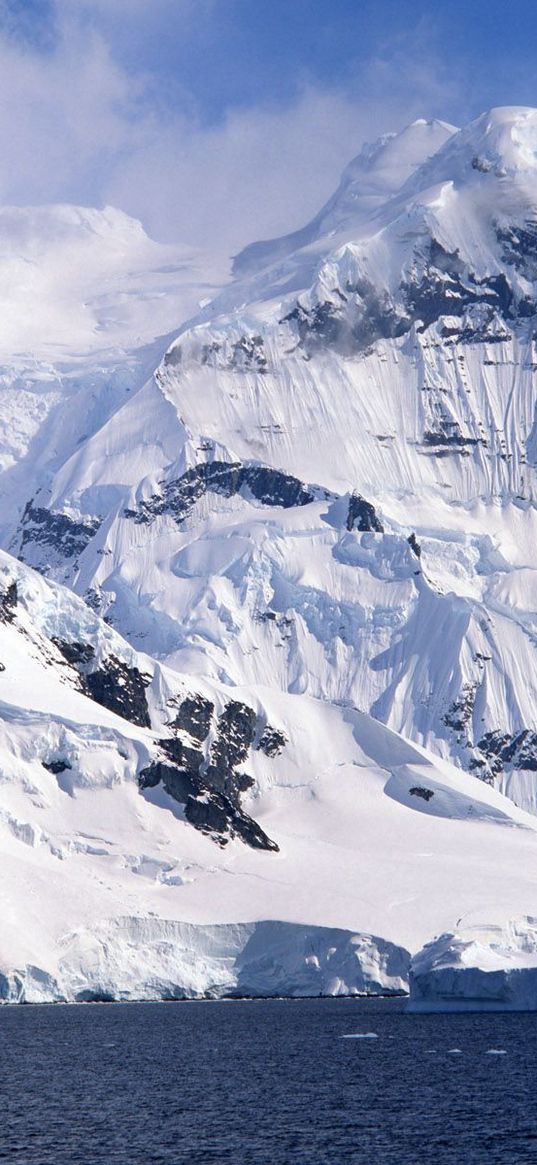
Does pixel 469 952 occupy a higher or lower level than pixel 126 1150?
higher

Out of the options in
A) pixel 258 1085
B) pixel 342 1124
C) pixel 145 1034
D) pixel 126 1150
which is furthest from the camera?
pixel 145 1034

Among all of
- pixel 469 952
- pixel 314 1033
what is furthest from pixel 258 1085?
pixel 469 952

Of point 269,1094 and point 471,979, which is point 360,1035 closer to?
point 471,979

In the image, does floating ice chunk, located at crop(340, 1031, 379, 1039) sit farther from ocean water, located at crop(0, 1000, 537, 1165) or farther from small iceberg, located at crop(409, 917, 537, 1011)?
small iceberg, located at crop(409, 917, 537, 1011)

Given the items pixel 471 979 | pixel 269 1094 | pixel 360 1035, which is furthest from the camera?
pixel 471 979

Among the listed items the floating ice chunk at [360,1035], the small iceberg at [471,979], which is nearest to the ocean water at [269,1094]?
the floating ice chunk at [360,1035]

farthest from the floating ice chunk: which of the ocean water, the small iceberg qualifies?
the small iceberg

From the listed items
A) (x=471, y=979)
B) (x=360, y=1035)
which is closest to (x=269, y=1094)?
(x=360, y=1035)

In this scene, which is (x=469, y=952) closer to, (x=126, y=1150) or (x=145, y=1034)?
(x=145, y=1034)
